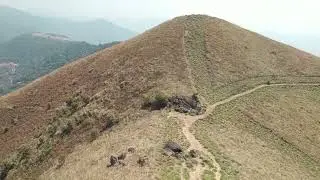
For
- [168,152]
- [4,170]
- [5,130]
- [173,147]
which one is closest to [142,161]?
[168,152]

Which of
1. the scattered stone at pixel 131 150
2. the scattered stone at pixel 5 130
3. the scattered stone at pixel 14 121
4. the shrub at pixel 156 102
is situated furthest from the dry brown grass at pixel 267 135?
the scattered stone at pixel 5 130

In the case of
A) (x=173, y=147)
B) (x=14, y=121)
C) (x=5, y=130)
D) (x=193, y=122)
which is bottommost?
(x=5, y=130)

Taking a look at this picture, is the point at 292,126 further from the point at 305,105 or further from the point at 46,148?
the point at 46,148

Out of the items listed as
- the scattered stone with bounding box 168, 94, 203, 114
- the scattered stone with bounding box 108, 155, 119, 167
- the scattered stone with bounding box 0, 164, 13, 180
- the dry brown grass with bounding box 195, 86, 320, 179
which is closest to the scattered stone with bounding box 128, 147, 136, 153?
the scattered stone with bounding box 108, 155, 119, 167

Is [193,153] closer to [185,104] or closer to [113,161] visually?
[113,161]

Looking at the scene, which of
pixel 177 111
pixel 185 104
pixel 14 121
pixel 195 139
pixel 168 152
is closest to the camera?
pixel 168 152

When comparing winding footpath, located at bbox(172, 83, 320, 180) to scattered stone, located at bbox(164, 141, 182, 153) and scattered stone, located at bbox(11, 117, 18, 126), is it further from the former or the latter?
scattered stone, located at bbox(11, 117, 18, 126)

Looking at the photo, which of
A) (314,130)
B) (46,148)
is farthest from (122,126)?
(314,130)

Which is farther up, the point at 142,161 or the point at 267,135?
the point at 142,161

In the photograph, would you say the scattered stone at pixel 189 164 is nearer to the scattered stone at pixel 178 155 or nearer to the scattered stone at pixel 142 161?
the scattered stone at pixel 178 155

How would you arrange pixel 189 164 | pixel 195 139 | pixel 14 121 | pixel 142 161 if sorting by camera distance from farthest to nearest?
pixel 14 121
pixel 195 139
pixel 189 164
pixel 142 161
